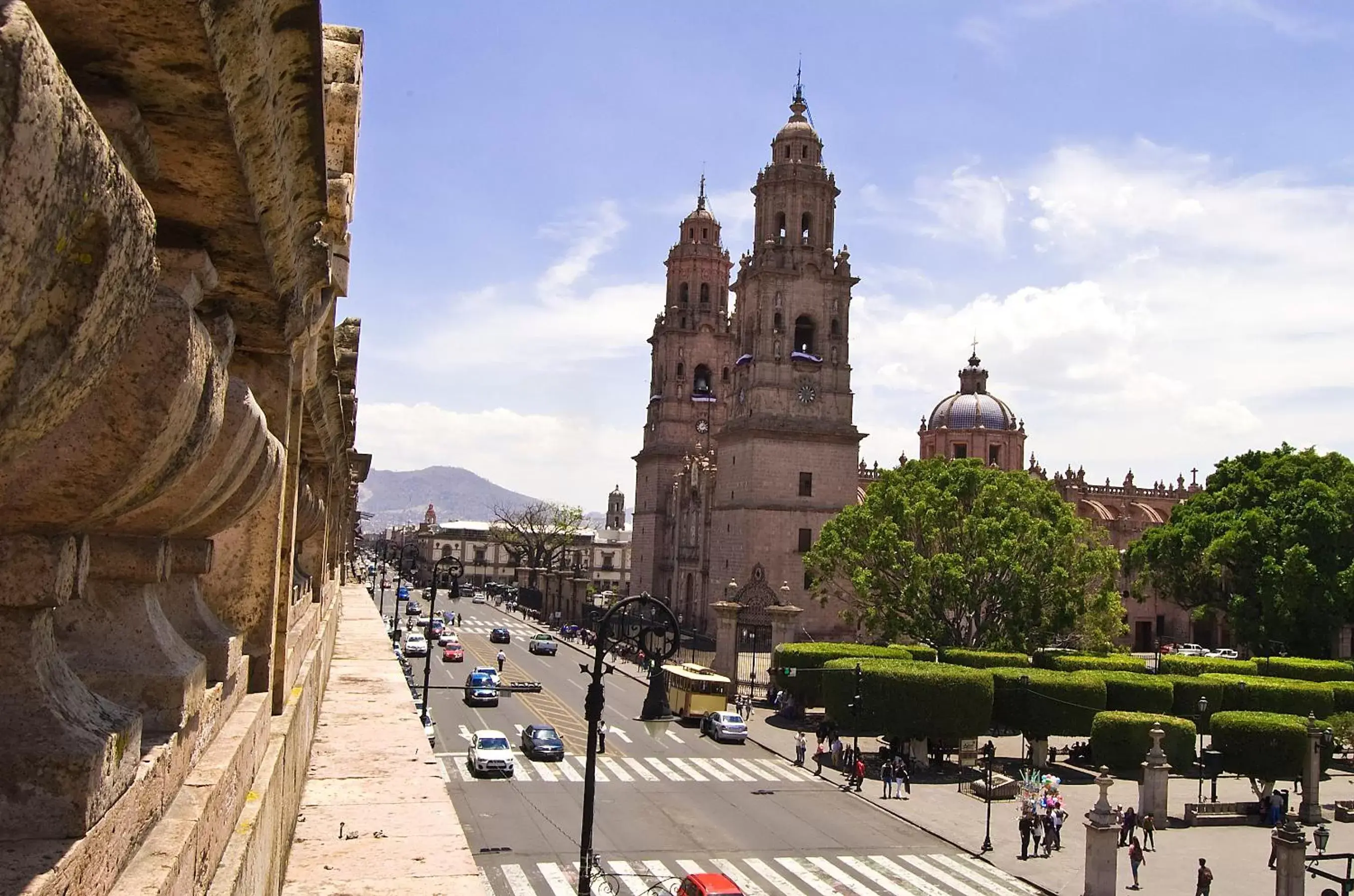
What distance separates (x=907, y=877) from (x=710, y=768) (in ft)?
31.3

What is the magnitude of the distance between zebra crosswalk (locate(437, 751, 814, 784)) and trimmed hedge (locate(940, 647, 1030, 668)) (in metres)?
7.51

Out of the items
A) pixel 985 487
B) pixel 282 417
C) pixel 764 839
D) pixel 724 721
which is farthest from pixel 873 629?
pixel 282 417

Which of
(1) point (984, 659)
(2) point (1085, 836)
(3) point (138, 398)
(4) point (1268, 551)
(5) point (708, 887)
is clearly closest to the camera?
(3) point (138, 398)

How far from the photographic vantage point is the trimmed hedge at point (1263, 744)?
91.6 feet

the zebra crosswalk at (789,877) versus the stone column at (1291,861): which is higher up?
the stone column at (1291,861)

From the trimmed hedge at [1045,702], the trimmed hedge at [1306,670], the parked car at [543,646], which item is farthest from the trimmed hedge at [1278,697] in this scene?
the parked car at [543,646]

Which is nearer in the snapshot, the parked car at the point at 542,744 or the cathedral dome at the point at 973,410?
the parked car at the point at 542,744

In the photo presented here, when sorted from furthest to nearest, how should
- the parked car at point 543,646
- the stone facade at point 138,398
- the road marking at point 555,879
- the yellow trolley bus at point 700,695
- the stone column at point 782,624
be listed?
the parked car at point 543,646 → the stone column at point 782,624 → the yellow trolley bus at point 700,695 → the road marking at point 555,879 → the stone facade at point 138,398

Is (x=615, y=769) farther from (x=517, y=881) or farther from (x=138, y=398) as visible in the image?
(x=138, y=398)

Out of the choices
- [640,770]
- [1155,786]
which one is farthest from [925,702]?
[640,770]

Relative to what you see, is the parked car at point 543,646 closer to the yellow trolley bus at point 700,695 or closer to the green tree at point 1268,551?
the yellow trolley bus at point 700,695

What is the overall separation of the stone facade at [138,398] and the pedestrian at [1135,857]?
19.6 m

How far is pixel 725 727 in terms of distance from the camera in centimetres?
3309

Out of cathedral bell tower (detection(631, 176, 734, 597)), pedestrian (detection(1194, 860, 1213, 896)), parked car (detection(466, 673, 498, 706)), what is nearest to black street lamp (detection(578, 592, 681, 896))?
pedestrian (detection(1194, 860, 1213, 896))
